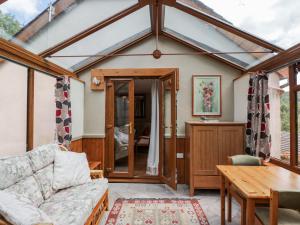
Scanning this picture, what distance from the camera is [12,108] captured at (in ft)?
8.55

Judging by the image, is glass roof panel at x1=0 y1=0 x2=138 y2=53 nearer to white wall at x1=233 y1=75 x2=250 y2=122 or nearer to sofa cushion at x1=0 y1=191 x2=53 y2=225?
sofa cushion at x1=0 y1=191 x2=53 y2=225

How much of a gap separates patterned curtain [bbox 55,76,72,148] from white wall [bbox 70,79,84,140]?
0.56 m

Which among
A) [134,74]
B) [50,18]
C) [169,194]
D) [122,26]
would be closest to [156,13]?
[122,26]

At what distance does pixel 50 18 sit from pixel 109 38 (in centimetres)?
132

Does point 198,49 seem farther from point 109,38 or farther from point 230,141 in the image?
point 230,141

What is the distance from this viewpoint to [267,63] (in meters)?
3.30

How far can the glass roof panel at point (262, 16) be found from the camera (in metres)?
2.27

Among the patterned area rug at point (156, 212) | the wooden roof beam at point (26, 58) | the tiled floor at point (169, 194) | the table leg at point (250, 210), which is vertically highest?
the wooden roof beam at point (26, 58)

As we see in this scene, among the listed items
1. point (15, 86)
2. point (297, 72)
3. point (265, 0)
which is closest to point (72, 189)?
point (15, 86)

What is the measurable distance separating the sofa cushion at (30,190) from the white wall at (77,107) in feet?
5.64

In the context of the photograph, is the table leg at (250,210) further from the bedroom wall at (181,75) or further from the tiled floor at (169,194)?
the bedroom wall at (181,75)

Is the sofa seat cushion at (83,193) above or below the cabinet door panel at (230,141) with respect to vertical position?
below

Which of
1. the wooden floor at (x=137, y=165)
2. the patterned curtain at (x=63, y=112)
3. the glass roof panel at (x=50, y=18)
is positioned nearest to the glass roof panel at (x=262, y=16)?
the glass roof panel at (x=50, y=18)

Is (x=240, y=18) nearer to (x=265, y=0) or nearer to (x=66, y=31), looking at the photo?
(x=265, y=0)
